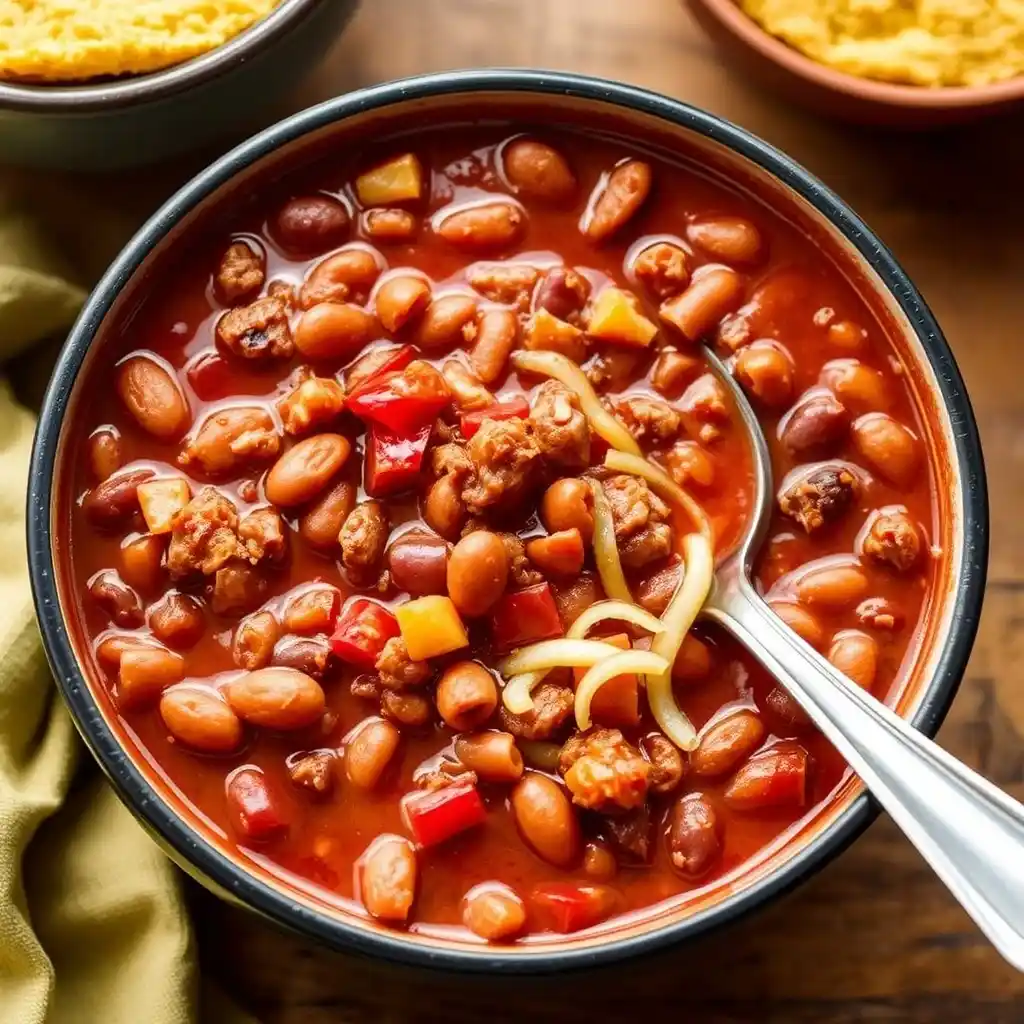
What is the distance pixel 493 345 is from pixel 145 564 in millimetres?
867

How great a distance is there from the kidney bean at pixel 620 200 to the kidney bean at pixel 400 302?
1.32 ft

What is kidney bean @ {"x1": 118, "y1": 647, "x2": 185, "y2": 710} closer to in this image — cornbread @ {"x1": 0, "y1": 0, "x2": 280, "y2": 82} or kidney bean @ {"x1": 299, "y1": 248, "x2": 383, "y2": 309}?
kidney bean @ {"x1": 299, "y1": 248, "x2": 383, "y2": 309}

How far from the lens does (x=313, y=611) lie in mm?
3195

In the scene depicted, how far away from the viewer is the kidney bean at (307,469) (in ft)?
10.4

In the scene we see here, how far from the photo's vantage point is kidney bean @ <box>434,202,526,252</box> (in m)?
3.36

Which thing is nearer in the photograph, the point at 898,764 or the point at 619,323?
the point at 898,764

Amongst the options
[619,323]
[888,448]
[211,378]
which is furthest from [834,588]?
[211,378]

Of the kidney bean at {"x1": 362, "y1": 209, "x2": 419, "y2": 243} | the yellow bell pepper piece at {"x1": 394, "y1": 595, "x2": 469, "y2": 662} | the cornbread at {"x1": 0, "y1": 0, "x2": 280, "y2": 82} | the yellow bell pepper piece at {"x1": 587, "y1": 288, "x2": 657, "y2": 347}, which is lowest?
the yellow bell pepper piece at {"x1": 394, "y1": 595, "x2": 469, "y2": 662}

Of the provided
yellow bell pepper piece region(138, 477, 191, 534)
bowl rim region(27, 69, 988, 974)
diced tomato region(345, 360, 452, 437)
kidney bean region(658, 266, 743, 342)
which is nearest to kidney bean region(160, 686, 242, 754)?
bowl rim region(27, 69, 988, 974)

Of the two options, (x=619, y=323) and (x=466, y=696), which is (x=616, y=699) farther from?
(x=619, y=323)

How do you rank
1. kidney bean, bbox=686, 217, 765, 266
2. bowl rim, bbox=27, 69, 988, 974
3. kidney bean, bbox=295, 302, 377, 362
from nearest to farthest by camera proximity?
bowl rim, bbox=27, 69, 988, 974
kidney bean, bbox=295, 302, 377, 362
kidney bean, bbox=686, 217, 765, 266

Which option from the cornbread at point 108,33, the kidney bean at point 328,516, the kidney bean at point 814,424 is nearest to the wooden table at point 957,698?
the cornbread at point 108,33

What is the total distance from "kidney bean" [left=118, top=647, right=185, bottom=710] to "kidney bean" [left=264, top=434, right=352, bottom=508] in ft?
1.31

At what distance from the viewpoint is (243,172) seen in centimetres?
327
